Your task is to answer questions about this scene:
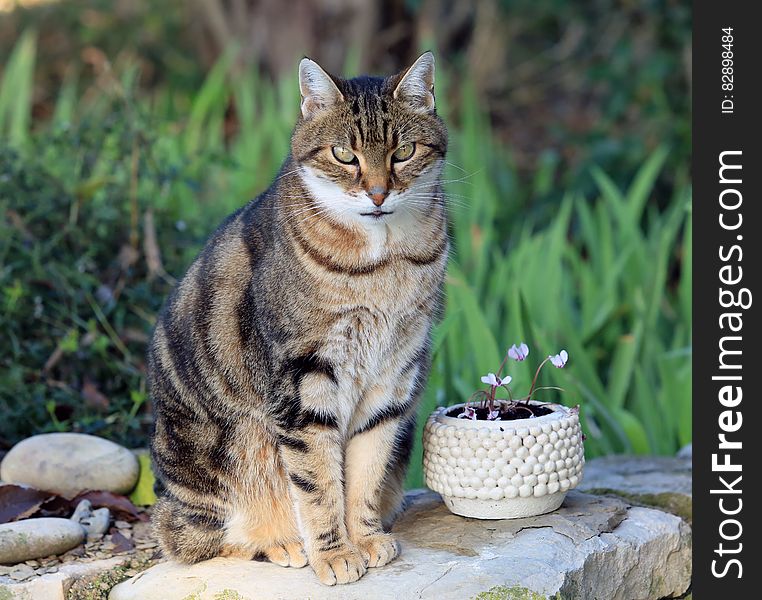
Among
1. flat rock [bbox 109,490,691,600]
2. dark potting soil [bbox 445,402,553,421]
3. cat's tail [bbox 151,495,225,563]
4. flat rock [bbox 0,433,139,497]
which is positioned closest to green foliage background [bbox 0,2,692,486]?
flat rock [bbox 0,433,139,497]

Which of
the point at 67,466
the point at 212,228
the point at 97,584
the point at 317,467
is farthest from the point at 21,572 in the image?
the point at 212,228

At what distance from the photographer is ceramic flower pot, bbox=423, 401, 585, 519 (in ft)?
8.05

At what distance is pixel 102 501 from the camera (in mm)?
2977

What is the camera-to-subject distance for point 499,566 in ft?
7.69

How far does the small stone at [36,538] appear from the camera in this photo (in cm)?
262

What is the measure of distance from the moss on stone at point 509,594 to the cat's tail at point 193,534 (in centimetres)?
70

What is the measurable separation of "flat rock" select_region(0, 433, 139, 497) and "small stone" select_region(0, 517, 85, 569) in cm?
26

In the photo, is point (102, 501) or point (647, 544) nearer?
point (647, 544)

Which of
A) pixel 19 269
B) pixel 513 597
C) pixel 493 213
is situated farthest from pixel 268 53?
pixel 513 597

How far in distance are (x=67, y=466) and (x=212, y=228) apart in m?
1.59

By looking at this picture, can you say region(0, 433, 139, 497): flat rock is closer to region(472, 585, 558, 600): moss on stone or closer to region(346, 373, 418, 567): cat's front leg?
region(346, 373, 418, 567): cat's front leg

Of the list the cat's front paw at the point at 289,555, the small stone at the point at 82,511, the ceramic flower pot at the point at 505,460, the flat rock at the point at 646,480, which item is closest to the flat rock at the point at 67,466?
the small stone at the point at 82,511

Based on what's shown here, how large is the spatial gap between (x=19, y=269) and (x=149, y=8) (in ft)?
15.7
